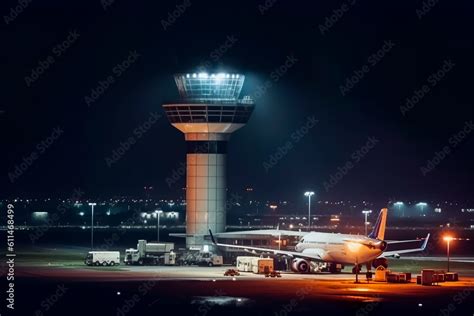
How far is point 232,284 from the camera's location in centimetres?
10969

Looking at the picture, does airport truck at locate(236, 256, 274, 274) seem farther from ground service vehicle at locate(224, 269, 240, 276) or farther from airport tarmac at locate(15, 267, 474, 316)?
ground service vehicle at locate(224, 269, 240, 276)

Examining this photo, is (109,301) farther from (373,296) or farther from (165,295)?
(373,296)

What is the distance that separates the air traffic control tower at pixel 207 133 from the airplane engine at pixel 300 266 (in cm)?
1987

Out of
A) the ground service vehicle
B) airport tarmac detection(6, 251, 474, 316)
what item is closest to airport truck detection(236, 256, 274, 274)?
airport tarmac detection(6, 251, 474, 316)

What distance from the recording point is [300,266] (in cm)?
12700

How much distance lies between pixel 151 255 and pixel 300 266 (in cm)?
1975

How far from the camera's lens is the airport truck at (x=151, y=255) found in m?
138

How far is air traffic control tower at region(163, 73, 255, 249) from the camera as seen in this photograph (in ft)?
469

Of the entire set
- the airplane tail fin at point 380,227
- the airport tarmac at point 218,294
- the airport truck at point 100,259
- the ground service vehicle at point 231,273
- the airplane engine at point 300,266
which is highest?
the airplane tail fin at point 380,227

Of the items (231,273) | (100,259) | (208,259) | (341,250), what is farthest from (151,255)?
(341,250)

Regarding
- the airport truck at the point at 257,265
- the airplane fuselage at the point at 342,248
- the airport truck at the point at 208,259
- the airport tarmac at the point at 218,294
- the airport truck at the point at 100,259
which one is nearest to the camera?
the airport tarmac at the point at 218,294

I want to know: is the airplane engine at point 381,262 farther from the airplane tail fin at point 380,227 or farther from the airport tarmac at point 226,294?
the airport tarmac at point 226,294

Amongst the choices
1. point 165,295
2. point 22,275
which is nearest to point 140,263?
point 22,275

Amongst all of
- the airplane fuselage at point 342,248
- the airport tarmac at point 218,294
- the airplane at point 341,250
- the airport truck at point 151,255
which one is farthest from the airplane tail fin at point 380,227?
the airport truck at point 151,255
